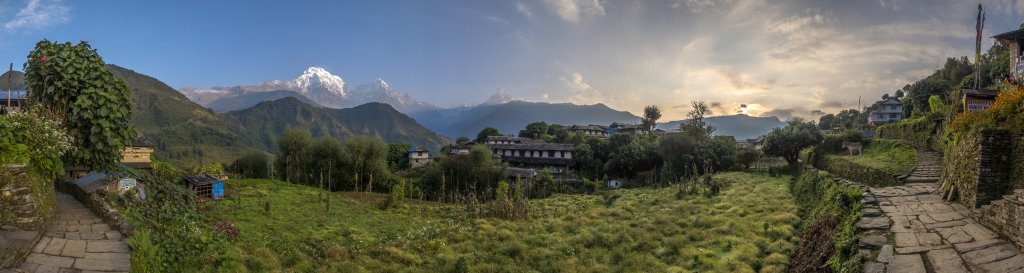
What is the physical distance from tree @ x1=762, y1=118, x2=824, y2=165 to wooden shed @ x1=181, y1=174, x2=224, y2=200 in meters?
37.3

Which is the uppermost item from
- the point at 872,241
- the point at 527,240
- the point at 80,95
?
the point at 80,95

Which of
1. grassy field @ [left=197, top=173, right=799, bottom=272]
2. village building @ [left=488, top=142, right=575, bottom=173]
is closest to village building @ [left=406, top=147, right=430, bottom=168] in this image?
village building @ [left=488, top=142, right=575, bottom=173]

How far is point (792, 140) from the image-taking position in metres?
32.8

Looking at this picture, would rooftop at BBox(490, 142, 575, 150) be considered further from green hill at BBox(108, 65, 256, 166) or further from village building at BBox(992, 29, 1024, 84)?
green hill at BBox(108, 65, 256, 166)

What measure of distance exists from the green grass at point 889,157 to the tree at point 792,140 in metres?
3.61

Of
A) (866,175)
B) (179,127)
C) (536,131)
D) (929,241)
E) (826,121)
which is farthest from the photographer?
(826,121)

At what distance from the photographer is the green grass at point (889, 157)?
18094 millimetres

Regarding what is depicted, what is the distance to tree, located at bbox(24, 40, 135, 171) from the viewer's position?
28.8 feet

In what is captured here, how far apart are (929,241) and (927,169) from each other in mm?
11638

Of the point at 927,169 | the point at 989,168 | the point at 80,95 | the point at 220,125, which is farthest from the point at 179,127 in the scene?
the point at 989,168

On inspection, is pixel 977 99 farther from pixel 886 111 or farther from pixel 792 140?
pixel 886 111

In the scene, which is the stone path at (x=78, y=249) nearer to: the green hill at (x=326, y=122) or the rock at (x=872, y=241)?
the rock at (x=872, y=241)

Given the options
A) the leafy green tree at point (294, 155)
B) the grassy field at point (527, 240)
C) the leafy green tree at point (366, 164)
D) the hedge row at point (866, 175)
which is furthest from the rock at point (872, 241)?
the leafy green tree at point (294, 155)

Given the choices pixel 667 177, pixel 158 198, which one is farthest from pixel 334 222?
pixel 667 177
